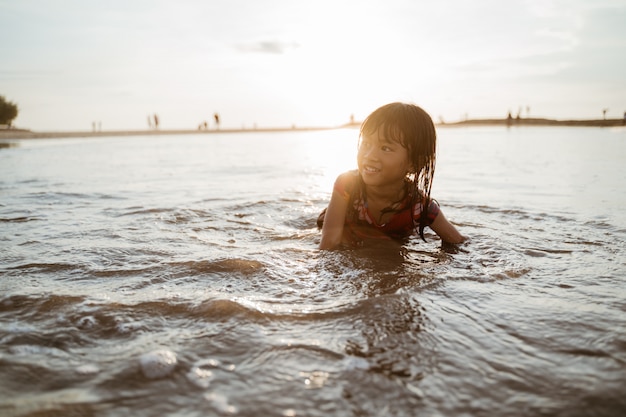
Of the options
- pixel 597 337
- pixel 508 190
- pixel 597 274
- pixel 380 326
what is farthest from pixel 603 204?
pixel 380 326

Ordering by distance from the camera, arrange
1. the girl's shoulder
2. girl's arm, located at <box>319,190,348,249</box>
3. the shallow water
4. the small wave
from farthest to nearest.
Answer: the small wave → the girl's shoulder → girl's arm, located at <box>319,190,348,249</box> → the shallow water

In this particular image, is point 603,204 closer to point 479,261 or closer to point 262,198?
point 479,261

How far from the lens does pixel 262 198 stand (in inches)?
263

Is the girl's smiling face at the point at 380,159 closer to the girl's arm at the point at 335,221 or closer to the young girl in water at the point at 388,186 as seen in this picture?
the young girl in water at the point at 388,186

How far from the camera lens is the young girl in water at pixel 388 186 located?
139 inches

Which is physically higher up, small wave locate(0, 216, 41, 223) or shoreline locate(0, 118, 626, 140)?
shoreline locate(0, 118, 626, 140)

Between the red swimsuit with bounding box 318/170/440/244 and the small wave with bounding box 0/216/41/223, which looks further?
the small wave with bounding box 0/216/41/223

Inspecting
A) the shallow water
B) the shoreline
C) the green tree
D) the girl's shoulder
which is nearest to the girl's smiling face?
the girl's shoulder

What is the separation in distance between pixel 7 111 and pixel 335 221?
55.9 metres

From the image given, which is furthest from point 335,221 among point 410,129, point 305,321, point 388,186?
point 305,321

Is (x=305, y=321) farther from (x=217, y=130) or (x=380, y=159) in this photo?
(x=217, y=130)

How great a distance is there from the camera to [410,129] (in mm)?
3527

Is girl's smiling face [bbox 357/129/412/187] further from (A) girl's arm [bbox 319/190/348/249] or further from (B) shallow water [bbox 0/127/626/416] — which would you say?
(B) shallow water [bbox 0/127/626/416]

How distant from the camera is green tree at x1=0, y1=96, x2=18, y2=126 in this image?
47.6 m
